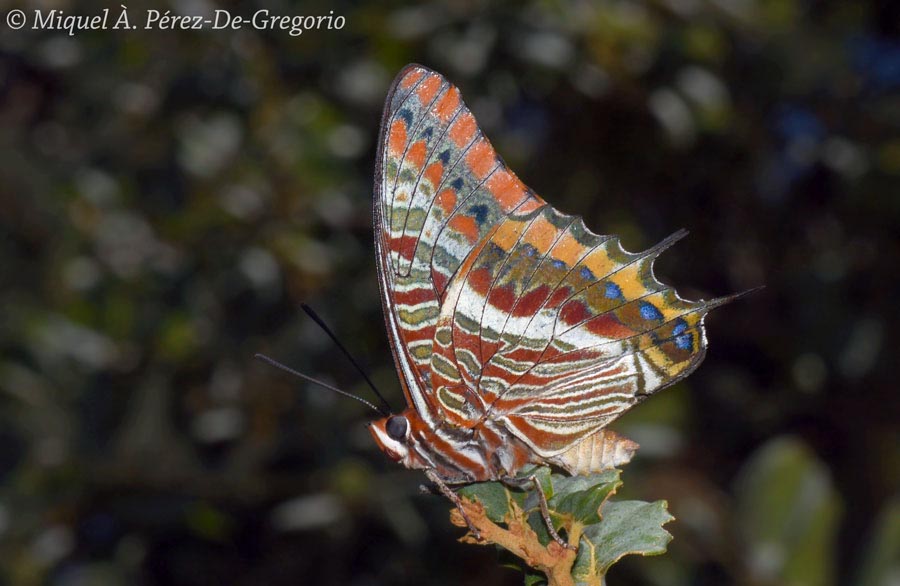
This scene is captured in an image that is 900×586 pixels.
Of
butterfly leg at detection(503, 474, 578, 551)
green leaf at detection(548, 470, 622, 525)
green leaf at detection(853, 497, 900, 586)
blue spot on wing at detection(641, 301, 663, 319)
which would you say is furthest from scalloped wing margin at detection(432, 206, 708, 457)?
green leaf at detection(853, 497, 900, 586)

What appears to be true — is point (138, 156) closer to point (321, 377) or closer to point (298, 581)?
point (321, 377)

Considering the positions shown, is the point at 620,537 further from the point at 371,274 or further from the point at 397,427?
the point at 371,274

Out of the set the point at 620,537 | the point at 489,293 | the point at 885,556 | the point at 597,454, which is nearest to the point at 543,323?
the point at 489,293

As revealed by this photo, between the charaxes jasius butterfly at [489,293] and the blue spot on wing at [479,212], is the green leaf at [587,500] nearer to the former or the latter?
the charaxes jasius butterfly at [489,293]

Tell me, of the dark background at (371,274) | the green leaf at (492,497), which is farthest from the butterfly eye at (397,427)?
the dark background at (371,274)

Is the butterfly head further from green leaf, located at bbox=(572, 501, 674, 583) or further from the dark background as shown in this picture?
the dark background
